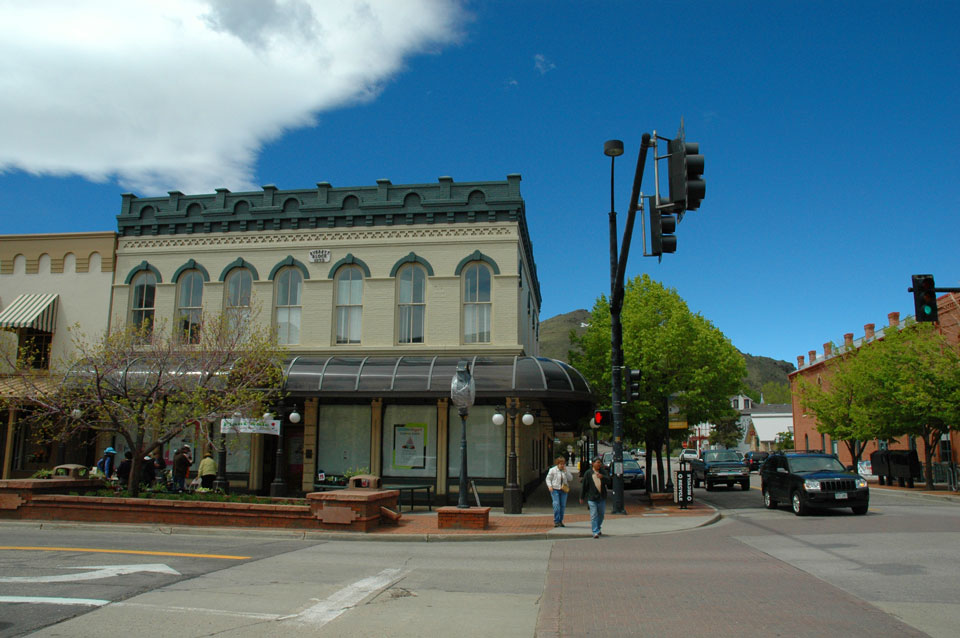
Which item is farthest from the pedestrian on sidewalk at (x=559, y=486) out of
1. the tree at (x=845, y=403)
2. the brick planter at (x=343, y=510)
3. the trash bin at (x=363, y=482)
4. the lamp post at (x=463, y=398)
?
the tree at (x=845, y=403)

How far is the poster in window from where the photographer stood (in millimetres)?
21328

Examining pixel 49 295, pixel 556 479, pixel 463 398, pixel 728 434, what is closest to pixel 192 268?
pixel 49 295

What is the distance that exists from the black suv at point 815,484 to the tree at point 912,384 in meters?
9.88

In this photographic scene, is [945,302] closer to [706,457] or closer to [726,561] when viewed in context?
[706,457]

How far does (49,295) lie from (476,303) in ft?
49.2

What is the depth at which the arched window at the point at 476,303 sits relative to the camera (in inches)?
868

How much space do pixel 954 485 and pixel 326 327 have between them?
2511 centimetres

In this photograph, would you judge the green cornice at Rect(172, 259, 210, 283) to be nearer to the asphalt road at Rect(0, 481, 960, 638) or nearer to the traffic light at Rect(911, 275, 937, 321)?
the asphalt road at Rect(0, 481, 960, 638)

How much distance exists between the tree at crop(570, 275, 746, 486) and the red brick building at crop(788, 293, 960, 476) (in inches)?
371

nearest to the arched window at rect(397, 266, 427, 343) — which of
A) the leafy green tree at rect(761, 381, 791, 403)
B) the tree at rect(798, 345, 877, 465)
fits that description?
the tree at rect(798, 345, 877, 465)

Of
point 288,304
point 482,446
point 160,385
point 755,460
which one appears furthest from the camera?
point 755,460

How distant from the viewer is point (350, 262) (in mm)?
22922

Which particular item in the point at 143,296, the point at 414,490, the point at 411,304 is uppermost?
the point at 143,296

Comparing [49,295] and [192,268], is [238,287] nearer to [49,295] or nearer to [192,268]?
[192,268]
